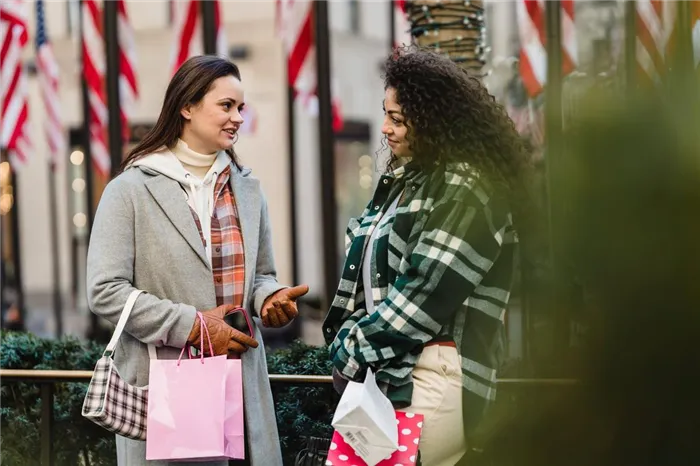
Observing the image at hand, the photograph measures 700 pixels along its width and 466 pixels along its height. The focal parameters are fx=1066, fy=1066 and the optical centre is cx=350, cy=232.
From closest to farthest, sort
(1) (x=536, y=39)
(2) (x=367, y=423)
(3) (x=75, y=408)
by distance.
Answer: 1. (2) (x=367, y=423)
2. (3) (x=75, y=408)
3. (1) (x=536, y=39)

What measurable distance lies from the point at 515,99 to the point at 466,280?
43.2 ft

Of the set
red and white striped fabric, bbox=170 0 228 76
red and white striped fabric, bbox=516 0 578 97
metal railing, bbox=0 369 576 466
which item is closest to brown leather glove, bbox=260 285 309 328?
metal railing, bbox=0 369 576 466

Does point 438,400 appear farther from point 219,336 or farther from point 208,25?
point 208,25

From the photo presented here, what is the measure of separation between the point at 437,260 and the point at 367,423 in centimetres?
48

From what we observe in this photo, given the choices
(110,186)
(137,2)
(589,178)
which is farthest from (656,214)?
(137,2)

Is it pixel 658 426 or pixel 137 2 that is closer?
pixel 658 426

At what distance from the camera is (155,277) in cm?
349

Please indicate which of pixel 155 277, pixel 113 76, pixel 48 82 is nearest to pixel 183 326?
pixel 155 277

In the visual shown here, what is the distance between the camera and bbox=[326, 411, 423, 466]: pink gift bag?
116 inches

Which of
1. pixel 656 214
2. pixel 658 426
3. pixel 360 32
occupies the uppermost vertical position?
pixel 360 32

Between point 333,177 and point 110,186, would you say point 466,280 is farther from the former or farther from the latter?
point 333,177

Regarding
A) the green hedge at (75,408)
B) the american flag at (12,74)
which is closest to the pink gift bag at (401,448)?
the green hedge at (75,408)

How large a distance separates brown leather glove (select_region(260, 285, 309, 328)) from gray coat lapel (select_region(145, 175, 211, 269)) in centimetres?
24

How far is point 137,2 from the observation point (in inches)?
995
